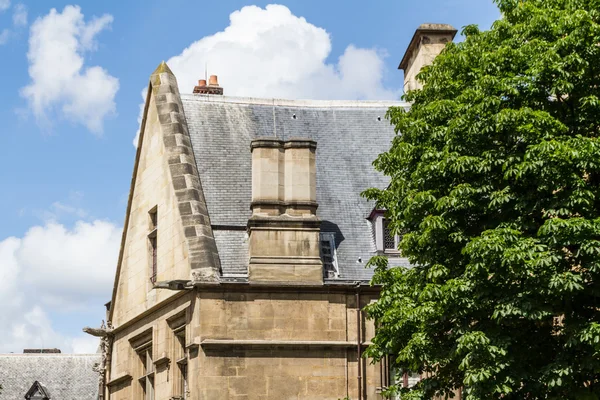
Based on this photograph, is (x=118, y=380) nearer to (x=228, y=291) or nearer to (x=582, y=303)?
(x=228, y=291)

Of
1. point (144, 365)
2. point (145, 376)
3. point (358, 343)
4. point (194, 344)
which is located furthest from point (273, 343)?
point (144, 365)

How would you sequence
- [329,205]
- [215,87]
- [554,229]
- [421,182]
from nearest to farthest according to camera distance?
[554,229] < [421,182] < [329,205] < [215,87]

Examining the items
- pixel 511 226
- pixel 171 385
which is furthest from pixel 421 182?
pixel 171 385

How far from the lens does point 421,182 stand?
1933 cm

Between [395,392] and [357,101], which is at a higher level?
[357,101]

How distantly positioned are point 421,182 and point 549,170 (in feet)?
9.14

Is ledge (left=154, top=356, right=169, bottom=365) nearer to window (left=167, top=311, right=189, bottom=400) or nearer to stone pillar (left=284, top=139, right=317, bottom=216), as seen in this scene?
window (left=167, top=311, right=189, bottom=400)

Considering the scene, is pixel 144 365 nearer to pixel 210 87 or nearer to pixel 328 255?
pixel 328 255

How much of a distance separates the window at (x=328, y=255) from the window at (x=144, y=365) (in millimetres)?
5102

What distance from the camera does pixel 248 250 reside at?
25547 millimetres

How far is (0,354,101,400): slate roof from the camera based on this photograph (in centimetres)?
5866

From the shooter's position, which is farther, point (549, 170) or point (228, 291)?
point (228, 291)

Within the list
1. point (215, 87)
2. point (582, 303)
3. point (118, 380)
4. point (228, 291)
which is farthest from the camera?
point (215, 87)

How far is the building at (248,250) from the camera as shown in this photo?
80.3ft
